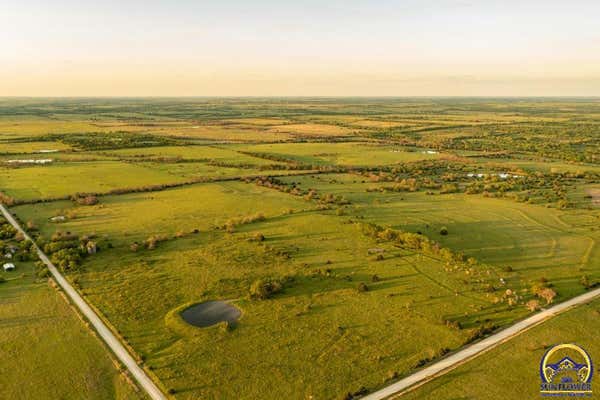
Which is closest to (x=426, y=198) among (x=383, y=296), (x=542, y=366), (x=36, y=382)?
(x=383, y=296)

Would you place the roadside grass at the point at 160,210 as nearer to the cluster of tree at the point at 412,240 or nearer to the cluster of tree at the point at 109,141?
the cluster of tree at the point at 412,240

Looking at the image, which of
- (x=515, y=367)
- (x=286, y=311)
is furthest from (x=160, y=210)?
(x=515, y=367)

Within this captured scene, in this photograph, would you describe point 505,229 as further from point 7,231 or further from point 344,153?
point 344,153

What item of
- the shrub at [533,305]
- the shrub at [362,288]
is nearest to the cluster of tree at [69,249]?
the shrub at [362,288]

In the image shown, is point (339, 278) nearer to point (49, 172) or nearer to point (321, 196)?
point (321, 196)

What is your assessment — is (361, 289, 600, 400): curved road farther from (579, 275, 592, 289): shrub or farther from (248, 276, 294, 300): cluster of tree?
(248, 276, 294, 300): cluster of tree
